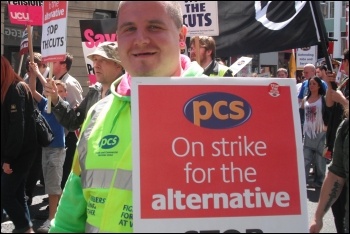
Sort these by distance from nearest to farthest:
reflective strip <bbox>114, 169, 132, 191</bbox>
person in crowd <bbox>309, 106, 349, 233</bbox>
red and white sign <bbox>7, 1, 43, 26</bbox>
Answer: reflective strip <bbox>114, 169, 132, 191</bbox> → person in crowd <bbox>309, 106, 349, 233</bbox> → red and white sign <bbox>7, 1, 43, 26</bbox>

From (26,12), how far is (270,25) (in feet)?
8.07

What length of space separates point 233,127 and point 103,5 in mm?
19803

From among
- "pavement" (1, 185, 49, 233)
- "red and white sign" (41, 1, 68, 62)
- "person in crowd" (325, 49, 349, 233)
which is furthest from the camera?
"pavement" (1, 185, 49, 233)

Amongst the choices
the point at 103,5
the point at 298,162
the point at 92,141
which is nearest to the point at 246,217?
the point at 298,162

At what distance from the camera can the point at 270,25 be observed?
17.7ft

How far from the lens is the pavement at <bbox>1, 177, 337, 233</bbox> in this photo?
19.1ft

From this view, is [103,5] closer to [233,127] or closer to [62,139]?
[62,139]

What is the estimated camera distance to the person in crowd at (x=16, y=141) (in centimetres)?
462

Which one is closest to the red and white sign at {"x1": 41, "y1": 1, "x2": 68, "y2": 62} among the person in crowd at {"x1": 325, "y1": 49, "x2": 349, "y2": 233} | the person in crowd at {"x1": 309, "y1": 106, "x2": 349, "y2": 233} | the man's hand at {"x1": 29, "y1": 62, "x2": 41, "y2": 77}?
the man's hand at {"x1": 29, "y1": 62, "x2": 41, "y2": 77}

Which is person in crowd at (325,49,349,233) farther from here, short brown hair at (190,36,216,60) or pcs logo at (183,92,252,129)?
pcs logo at (183,92,252,129)

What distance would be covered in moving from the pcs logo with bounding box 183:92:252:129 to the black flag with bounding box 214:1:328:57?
3.59m

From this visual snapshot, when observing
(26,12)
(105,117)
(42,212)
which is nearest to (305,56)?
(42,212)

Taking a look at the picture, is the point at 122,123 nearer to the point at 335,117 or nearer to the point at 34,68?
the point at 34,68

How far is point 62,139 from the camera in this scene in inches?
235
